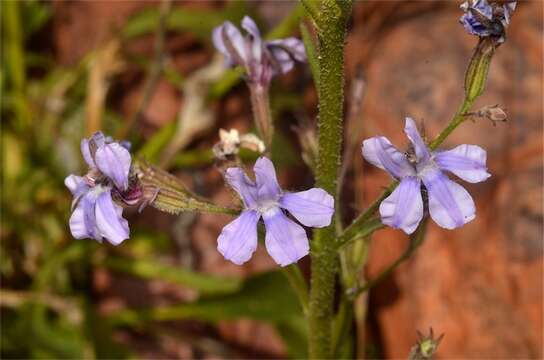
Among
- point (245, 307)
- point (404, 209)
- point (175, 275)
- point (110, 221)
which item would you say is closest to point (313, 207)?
point (404, 209)

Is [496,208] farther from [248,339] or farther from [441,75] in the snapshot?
[248,339]

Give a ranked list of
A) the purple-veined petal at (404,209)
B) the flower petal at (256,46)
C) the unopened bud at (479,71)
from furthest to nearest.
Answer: the flower petal at (256,46), the unopened bud at (479,71), the purple-veined petal at (404,209)

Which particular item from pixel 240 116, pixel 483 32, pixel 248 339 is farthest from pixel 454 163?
pixel 240 116

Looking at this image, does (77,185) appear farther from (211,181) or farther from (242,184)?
(211,181)

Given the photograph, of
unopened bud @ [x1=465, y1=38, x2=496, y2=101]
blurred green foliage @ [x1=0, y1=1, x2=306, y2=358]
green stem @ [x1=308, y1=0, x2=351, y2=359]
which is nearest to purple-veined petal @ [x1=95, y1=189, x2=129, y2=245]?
green stem @ [x1=308, y1=0, x2=351, y2=359]

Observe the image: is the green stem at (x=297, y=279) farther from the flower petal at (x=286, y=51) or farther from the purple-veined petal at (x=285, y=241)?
the flower petal at (x=286, y=51)

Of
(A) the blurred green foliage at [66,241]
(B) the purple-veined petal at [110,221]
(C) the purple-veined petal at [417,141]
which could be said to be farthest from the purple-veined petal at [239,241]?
(A) the blurred green foliage at [66,241]
